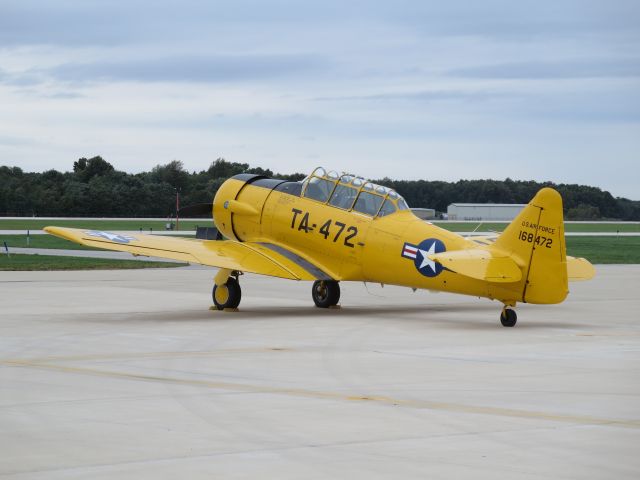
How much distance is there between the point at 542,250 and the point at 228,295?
6333 millimetres

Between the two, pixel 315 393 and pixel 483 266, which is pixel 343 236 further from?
pixel 315 393

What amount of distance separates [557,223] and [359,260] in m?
4.00

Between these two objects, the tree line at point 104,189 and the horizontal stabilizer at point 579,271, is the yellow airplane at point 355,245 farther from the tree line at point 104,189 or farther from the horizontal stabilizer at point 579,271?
the tree line at point 104,189

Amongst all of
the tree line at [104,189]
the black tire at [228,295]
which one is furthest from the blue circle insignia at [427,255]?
the tree line at [104,189]

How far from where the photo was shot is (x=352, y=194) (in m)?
20.1

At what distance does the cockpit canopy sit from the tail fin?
121 inches

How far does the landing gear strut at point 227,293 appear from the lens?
2034 centimetres

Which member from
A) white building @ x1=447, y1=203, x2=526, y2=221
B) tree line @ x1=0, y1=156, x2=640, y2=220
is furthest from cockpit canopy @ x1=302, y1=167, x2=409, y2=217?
white building @ x1=447, y1=203, x2=526, y2=221

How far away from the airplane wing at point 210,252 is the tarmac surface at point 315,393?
823 millimetres

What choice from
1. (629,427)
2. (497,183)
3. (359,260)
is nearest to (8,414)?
(629,427)

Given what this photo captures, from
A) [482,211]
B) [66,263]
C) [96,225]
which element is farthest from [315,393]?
[482,211]

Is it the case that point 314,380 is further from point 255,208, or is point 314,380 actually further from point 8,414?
point 255,208

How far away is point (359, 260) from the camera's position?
19.3m

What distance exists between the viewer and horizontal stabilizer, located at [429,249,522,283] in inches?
661
